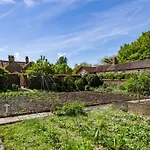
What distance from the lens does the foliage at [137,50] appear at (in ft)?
174

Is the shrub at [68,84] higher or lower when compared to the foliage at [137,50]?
lower

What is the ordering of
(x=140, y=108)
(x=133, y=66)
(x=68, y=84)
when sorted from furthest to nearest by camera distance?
1. (x=133, y=66)
2. (x=68, y=84)
3. (x=140, y=108)

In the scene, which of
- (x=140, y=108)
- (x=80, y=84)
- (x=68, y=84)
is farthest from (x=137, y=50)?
(x=140, y=108)

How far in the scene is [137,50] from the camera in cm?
5666

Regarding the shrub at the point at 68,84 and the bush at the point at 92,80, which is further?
the bush at the point at 92,80

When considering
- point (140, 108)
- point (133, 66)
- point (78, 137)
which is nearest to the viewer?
point (78, 137)

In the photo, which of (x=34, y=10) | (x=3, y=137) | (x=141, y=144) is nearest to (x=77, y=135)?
(x=141, y=144)

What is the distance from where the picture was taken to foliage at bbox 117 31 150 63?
53.1m

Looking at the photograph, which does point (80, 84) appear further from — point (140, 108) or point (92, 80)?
point (140, 108)

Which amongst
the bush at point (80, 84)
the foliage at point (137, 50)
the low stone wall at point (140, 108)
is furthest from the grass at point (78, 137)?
the foliage at point (137, 50)

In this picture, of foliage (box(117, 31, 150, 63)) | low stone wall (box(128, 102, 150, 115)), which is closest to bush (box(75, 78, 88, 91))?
low stone wall (box(128, 102, 150, 115))

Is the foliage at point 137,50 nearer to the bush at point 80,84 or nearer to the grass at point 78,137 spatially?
the bush at point 80,84

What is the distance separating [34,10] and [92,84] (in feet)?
56.6

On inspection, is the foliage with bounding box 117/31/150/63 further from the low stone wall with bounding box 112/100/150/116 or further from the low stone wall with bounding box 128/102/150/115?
the low stone wall with bounding box 128/102/150/115
